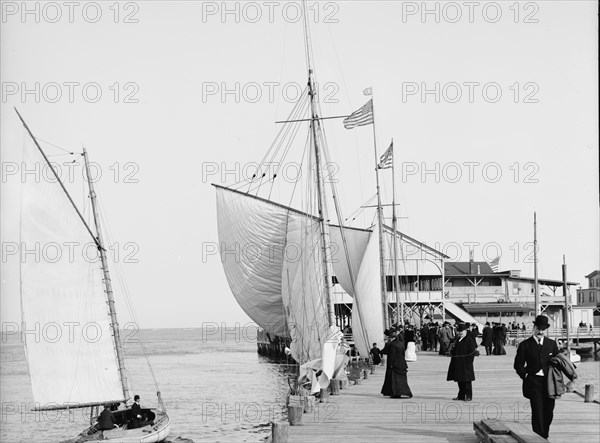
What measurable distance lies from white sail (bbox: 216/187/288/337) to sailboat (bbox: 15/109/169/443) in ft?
65.2

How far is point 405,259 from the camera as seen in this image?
71500 millimetres

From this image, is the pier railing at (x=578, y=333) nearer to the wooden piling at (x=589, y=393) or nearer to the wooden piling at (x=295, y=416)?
the wooden piling at (x=589, y=393)

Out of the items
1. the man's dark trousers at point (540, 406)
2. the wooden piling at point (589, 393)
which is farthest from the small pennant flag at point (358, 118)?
the man's dark trousers at point (540, 406)

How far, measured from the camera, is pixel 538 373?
1273cm

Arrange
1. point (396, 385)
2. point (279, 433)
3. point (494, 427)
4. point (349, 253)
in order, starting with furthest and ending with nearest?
point (349, 253), point (396, 385), point (279, 433), point (494, 427)

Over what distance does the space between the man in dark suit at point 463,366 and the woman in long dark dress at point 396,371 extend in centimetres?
114

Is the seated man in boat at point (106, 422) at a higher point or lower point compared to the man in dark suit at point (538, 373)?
lower

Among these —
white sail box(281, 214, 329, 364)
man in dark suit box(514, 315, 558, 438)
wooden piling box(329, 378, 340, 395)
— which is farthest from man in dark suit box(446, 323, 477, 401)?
white sail box(281, 214, 329, 364)

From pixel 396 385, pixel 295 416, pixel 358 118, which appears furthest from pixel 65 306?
pixel 358 118

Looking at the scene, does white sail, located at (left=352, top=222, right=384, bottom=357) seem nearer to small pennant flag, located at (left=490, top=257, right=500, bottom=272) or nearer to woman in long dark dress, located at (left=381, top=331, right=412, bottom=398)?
woman in long dark dress, located at (left=381, top=331, right=412, bottom=398)

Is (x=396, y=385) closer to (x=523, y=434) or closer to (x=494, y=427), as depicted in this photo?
(x=494, y=427)

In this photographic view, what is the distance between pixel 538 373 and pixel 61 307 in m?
19.0

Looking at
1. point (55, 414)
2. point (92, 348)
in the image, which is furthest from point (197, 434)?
point (55, 414)

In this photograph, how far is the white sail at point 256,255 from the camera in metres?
49.7
